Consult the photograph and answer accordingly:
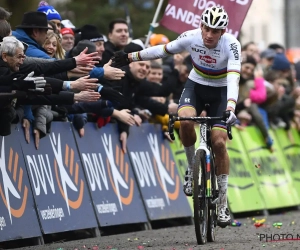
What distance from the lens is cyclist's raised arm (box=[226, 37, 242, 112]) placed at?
11.3 m

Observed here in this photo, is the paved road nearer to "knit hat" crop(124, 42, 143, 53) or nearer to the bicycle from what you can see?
the bicycle

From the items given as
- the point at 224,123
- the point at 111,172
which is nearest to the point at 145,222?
the point at 111,172

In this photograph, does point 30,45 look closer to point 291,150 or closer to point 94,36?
point 94,36

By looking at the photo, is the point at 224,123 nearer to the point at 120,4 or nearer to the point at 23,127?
the point at 23,127

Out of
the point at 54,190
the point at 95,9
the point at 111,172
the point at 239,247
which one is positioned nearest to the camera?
the point at 239,247

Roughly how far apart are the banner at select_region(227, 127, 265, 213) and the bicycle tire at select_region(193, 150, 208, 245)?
4800mm

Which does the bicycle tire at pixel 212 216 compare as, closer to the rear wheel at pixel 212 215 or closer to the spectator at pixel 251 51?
the rear wheel at pixel 212 215

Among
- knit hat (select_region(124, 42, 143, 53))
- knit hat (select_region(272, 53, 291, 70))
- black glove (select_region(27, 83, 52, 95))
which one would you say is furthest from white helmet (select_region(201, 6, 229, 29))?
knit hat (select_region(272, 53, 291, 70))

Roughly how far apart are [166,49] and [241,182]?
18.0 feet

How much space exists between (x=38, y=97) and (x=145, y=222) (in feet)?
11.9

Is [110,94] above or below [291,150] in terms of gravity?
above

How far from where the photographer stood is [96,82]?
12.8 meters

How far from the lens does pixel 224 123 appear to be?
11.8 metres

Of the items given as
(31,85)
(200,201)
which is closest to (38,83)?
(31,85)
